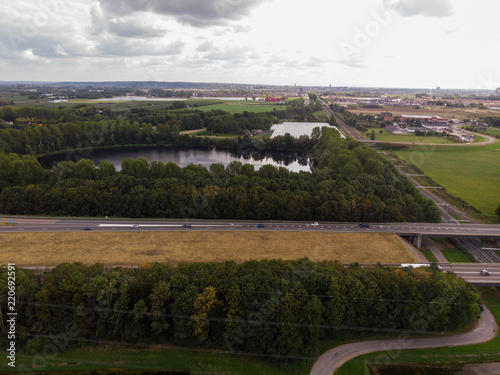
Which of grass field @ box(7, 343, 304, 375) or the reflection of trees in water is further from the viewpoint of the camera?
the reflection of trees in water

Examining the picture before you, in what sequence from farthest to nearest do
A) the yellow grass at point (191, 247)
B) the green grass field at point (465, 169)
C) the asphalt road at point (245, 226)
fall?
the green grass field at point (465, 169)
the asphalt road at point (245, 226)
the yellow grass at point (191, 247)

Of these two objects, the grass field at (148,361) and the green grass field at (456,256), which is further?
the green grass field at (456,256)

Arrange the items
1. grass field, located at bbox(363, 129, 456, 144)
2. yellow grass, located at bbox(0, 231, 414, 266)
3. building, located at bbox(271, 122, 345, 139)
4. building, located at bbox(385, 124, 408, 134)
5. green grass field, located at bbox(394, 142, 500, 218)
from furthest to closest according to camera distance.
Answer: building, located at bbox(385, 124, 408, 134) → building, located at bbox(271, 122, 345, 139) → grass field, located at bbox(363, 129, 456, 144) → green grass field, located at bbox(394, 142, 500, 218) → yellow grass, located at bbox(0, 231, 414, 266)

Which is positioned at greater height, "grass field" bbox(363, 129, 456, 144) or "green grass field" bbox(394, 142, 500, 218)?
"grass field" bbox(363, 129, 456, 144)

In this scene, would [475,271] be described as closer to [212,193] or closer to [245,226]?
[245,226]

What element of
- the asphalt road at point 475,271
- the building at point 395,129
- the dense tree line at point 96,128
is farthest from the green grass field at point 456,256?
the building at point 395,129

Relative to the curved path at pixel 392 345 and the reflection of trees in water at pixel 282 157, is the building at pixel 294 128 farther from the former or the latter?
the curved path at pixel 392 345

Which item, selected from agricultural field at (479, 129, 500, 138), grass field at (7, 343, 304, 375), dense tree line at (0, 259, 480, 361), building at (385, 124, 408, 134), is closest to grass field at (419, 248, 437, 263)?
dense tree line at (0, 259, 480, 361)

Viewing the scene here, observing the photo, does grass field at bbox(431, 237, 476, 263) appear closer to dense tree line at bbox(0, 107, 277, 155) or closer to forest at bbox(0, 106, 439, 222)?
forest at bbox(0, 106, 439, 222)

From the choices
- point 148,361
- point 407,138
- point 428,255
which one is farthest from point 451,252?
point 407,138
